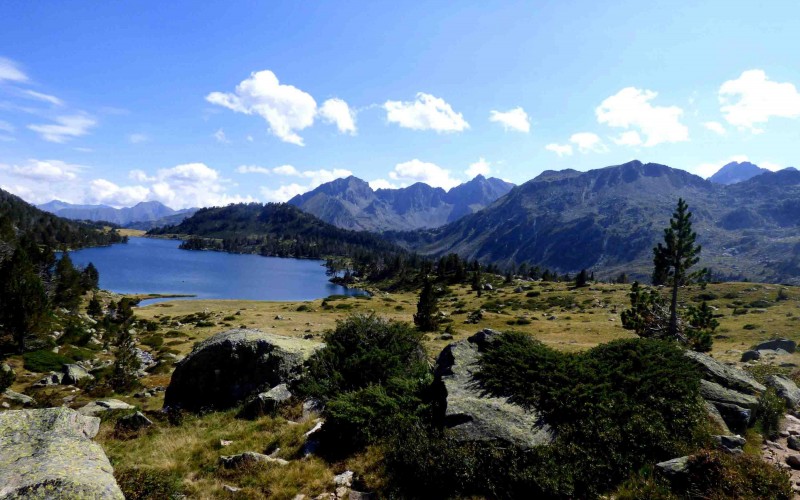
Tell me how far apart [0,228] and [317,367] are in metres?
93.5

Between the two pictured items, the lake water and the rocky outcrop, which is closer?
the rocky outcrop

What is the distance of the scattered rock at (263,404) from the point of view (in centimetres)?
1569

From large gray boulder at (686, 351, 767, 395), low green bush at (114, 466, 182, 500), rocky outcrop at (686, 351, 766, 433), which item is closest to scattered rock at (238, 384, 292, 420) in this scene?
low green bush at (114, 466, 182, 500)

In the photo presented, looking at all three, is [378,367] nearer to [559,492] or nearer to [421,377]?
[421,377]

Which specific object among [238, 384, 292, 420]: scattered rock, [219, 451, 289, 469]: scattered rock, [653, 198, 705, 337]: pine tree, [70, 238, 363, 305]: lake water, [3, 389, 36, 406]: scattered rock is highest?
[653, 198, 705, 337]: pine tree

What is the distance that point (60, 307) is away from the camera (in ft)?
203

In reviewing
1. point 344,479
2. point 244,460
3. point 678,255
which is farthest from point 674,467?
point 678,255

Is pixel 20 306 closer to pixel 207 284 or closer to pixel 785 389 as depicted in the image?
pixel 785 389

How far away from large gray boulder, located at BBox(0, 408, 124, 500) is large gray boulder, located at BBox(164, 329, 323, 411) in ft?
29.2

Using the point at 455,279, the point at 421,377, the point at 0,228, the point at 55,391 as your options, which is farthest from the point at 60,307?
the point at 455,279

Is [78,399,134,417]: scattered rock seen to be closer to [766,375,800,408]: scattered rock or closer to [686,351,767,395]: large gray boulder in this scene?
[686,351,767,395]: large gray boulder

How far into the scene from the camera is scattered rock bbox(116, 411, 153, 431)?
1496 centimetres

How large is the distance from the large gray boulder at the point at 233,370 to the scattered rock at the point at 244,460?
653 cm

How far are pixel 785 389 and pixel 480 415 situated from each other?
49.8ft
